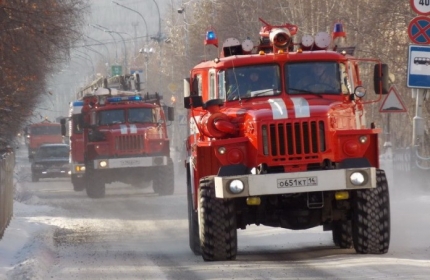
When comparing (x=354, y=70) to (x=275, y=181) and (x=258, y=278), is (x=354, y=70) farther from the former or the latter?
(x=258, y=278)

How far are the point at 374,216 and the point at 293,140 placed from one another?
4.44 ft

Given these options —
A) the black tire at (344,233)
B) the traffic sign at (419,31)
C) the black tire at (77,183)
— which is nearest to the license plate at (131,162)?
the black tire at (77,183)

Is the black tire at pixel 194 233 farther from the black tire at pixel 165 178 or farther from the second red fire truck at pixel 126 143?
the black tire at pixel 165 178

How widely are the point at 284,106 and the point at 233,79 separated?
1.34 m

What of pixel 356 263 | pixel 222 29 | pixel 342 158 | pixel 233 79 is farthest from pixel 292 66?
pixel 222 29

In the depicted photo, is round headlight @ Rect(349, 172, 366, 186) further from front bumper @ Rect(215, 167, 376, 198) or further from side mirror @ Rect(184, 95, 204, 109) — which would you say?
side mirror @ Rect(184, 95, 204, 109)

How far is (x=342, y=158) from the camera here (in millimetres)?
13562

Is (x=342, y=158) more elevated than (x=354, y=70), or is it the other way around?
(x=354, y=70)

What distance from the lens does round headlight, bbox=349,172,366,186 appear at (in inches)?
521

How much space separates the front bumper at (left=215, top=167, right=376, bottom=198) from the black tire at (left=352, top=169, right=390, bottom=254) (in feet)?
1.75

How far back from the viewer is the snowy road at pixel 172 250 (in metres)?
12.9

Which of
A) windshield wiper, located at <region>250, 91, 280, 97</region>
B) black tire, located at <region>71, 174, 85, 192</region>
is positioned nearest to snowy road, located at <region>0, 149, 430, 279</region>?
windshield wiper, located at <region>250, 91, 280, 97</region>

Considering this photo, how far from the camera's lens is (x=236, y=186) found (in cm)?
1326

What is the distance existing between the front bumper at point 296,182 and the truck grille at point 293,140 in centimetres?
28
